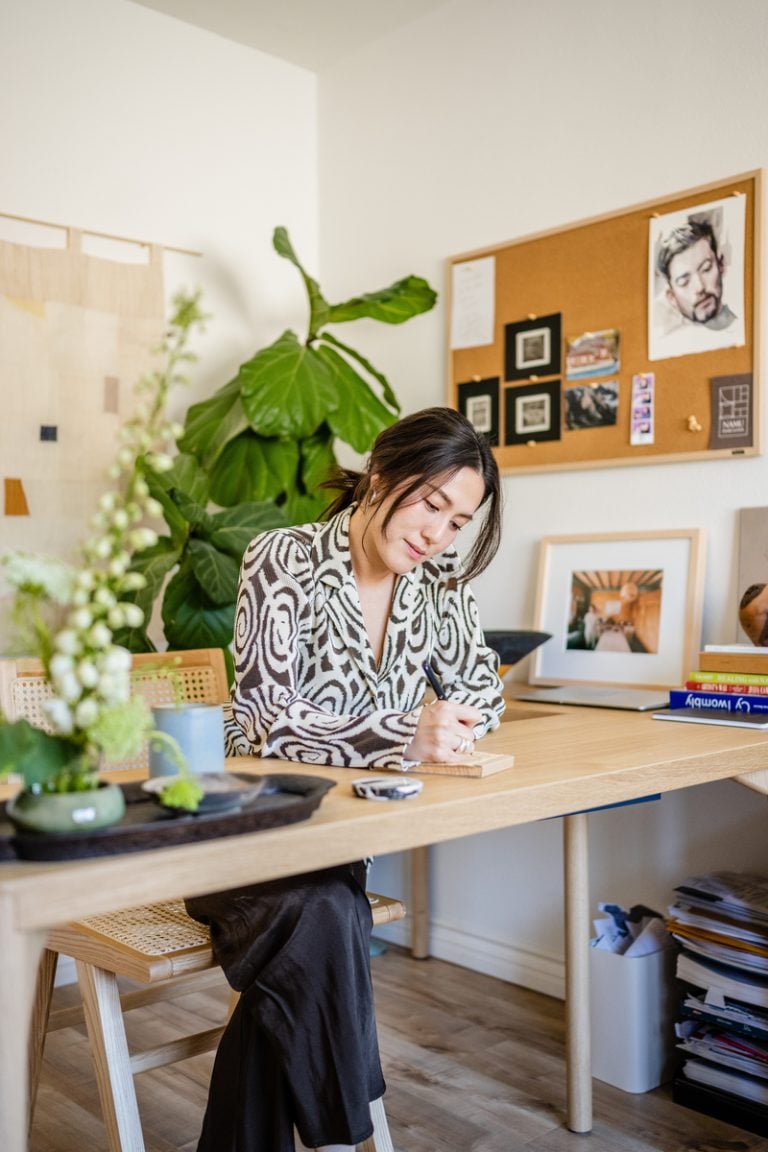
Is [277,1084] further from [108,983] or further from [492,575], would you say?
[492,575]

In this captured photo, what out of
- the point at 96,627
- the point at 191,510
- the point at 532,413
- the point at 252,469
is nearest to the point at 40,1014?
the point at 96,627

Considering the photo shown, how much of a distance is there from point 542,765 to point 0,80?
7.22 feet

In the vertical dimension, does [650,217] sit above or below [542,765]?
above

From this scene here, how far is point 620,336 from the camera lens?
99.7 inches

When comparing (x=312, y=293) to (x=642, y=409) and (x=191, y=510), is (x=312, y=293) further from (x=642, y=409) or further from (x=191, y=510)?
(x=642, y=409)

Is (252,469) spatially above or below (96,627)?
above

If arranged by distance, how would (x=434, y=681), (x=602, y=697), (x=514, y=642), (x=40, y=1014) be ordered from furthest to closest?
1. (x=514, y=642)
2. (x=602, y=697)
3. (x=434, y=681)
4. (x=40, y=1014)

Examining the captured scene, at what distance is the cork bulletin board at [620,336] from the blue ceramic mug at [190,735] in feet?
4.89

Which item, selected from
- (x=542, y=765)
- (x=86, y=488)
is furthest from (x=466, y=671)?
(x=86, y=488)

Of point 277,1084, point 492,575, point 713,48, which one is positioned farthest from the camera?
point 492,575

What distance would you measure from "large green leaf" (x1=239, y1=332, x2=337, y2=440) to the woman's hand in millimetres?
1357

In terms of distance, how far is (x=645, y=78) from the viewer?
97.7 inches

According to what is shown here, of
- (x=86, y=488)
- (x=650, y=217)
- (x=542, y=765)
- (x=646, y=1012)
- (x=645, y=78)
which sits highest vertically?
(x=645, y=78)

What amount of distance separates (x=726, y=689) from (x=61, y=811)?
1386mm
